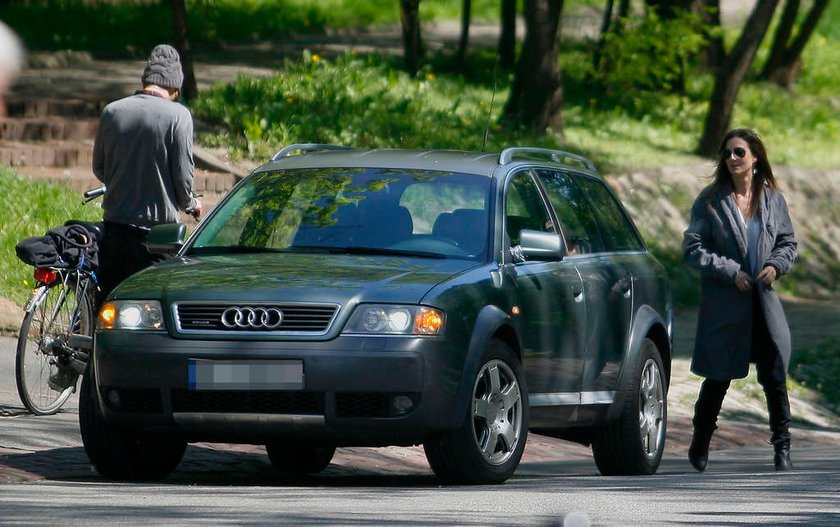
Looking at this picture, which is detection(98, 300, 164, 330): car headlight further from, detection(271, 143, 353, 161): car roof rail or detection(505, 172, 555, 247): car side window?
detection(505, 172, 555, 247): car side window

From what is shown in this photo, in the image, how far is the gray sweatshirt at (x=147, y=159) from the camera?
9750 mm

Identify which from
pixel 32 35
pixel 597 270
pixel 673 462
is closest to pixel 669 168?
pixel 32 35

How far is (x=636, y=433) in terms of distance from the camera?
972 cm

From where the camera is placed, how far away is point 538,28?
24.6 metres

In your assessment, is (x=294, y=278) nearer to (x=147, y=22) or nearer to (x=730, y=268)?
(x=730, y=268)

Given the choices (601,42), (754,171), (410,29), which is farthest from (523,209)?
(601,42)

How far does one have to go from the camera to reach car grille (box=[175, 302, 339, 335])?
7805 mm

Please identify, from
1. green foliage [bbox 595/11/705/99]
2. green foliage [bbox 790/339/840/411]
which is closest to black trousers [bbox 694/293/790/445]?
green foliage [bbox 790/339/840/411]

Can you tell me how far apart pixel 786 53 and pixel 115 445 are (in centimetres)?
2767

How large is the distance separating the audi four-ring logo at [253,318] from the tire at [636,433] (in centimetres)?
253

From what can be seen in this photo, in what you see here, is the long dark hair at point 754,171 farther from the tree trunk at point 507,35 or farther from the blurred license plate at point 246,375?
the tree trunk at point 507,35

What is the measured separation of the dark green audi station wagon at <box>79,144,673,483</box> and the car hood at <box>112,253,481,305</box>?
1cm

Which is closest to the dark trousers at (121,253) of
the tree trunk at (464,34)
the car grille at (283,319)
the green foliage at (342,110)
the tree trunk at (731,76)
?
the car grille at (283,319)

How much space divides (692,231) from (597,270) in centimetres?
73
